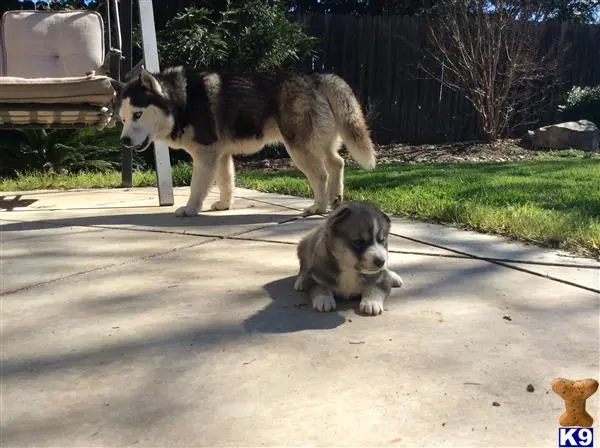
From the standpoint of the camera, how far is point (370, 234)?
97.4 inches

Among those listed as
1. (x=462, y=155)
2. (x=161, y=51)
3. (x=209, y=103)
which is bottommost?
(x=462, y=155)

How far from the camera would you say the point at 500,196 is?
5145 mm

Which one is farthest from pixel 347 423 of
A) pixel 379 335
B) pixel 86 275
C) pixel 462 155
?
pixel 462 155

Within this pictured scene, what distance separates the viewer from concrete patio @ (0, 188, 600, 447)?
1.51 m

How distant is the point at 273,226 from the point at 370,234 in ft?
6.15

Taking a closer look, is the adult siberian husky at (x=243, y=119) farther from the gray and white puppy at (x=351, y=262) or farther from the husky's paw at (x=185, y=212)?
the gray and white puppy at (x=351, y=262)

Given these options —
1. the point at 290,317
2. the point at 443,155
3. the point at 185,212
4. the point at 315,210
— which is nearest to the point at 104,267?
the point at 290,317

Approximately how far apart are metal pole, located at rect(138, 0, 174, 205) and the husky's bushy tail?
1.63 m

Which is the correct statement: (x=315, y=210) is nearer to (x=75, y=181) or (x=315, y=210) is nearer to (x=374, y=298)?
(x=374, y=298)

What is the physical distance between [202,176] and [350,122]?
1.31m

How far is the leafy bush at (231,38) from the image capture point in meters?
8.68

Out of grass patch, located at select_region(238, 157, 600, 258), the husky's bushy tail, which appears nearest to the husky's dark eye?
grass patch, located at select_region(238, 157, 600, 258)

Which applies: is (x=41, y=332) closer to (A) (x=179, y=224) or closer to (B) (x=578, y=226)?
(A) (x=179, y=224)

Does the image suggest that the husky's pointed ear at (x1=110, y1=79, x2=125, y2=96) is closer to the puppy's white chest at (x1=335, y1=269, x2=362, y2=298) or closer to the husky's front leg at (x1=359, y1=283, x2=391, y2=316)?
the puppy's white chest at (x1=335, y1=269, x2=362, y2=298)
